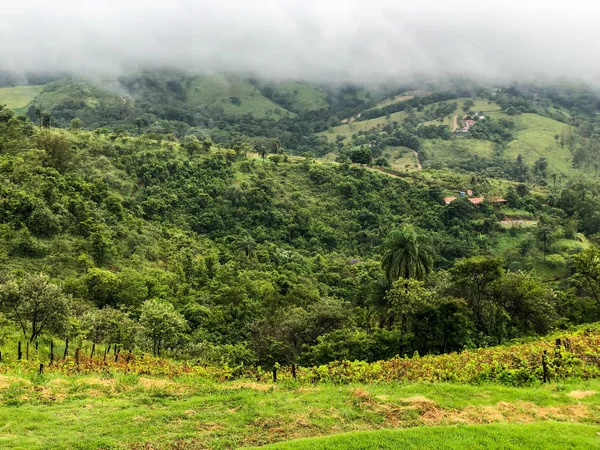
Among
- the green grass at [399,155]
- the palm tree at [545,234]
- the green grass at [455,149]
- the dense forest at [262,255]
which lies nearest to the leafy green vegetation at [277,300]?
the dense forest at [262,255]

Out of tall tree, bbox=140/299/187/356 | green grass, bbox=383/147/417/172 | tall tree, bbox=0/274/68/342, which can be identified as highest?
green grass, bbox=383/147/417/172

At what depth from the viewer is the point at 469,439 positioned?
38.5 feet

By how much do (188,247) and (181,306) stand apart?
19980 millimetres

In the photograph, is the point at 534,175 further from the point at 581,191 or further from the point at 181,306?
the point at 181,306

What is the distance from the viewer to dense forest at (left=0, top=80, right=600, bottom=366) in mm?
29594

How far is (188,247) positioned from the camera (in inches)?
2467

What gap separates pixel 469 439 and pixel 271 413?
5728 millimetres

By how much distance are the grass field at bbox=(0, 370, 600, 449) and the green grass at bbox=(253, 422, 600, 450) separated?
30 millimetres

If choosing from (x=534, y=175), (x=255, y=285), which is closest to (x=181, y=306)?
(x=255, y=285)

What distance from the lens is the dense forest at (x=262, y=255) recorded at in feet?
97.1

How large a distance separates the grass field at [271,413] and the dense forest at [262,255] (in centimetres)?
1089

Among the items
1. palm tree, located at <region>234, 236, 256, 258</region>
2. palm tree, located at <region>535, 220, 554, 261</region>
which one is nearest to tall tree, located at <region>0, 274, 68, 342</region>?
palm tree, located at <region>234, 236, 256, 258</region>

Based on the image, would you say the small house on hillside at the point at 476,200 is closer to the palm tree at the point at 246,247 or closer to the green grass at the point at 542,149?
the palm tree at the point at 246,247

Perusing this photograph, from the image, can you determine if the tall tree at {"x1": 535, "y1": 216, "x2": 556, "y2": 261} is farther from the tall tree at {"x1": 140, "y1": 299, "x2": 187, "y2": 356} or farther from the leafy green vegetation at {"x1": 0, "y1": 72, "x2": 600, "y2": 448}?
the tall tree at {"x1": 140, "y1": 299, "x2": 187, "y2": 356}
